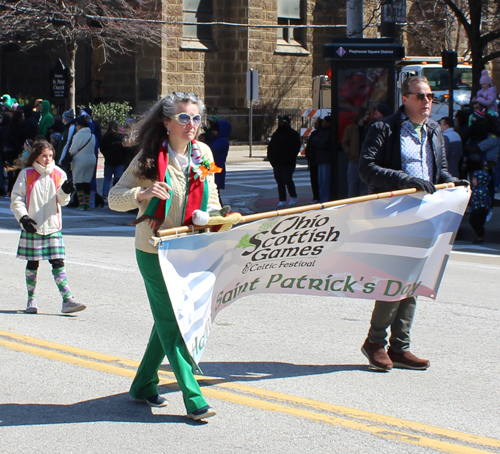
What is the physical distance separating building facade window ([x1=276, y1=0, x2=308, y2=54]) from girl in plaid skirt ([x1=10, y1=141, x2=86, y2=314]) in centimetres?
2697

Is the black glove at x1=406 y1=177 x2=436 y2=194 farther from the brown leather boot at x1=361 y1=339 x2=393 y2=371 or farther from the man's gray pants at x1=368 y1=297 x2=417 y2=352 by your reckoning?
the brown leather boot at x1=361 y1=339 x2=393 y2=371

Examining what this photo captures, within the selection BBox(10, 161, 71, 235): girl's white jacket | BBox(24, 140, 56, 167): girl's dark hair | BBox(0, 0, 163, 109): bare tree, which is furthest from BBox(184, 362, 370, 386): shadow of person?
BBox(0, 0, 163, 109): bare tree

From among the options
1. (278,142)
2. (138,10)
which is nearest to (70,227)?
(278,142)

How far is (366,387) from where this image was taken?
203 inches

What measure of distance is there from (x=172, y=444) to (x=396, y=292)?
6.40 feet

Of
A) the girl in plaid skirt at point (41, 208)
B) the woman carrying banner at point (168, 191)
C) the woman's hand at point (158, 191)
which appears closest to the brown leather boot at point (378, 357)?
the woman carrying banner at point (168, 191)

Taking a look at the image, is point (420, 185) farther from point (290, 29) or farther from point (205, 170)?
point (290, 29)

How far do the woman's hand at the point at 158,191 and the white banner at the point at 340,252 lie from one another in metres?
0.35

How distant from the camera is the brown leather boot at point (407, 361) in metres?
5.53

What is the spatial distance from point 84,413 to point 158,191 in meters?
1.39

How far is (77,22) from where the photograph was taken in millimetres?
27453

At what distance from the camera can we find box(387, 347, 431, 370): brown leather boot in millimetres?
5531

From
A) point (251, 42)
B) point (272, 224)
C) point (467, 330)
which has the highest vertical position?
point (251, 42)

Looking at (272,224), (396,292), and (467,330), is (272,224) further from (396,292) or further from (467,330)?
(467,330)
